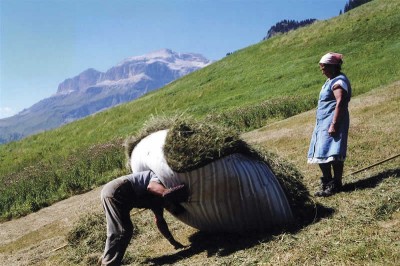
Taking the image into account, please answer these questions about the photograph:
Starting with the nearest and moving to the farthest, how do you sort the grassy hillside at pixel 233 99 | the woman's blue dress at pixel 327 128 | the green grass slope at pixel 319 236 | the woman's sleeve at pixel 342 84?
the green grass slope at pixel 319 236 → the woman's sleeve at pixel 342 84 → the woman's blue dress at pixel 327 128 → the grassy hillside at pixel 233 99

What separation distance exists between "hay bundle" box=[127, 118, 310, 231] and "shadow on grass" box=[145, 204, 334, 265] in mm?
175

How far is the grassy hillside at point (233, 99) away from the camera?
697 inches

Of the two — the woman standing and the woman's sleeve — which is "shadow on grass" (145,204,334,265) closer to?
the woman standing

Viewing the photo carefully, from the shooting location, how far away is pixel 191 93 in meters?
41.7

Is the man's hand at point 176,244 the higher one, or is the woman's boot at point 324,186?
the woman's boot at point 324,186

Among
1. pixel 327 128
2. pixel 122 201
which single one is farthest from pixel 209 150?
pixel 327 128

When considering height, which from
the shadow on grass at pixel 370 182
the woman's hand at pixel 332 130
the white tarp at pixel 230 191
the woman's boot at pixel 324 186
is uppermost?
the woman's hand at pixel 332 130

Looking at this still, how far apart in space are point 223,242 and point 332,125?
258cm

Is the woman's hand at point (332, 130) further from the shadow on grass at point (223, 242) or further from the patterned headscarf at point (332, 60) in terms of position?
the shadow on grass at point (223, 242)

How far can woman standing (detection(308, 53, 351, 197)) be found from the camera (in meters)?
7.18

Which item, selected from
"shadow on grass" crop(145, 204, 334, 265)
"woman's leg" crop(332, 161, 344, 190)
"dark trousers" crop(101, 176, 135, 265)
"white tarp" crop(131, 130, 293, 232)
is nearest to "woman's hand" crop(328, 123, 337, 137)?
"woman's leg" crop(332, 161, 344, 190)

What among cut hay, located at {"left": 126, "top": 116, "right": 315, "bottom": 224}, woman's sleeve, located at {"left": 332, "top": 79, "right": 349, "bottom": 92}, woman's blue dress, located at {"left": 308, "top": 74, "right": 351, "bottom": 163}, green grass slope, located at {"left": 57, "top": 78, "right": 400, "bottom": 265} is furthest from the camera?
woman's blue dress, located at {"left": 308, "top": 74, "right": 351, "bottom": 163}

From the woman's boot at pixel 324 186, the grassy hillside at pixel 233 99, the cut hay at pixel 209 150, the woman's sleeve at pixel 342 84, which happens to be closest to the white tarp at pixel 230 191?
the cut hay at pixel 209 150

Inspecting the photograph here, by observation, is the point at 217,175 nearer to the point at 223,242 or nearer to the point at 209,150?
the point at 209,150
